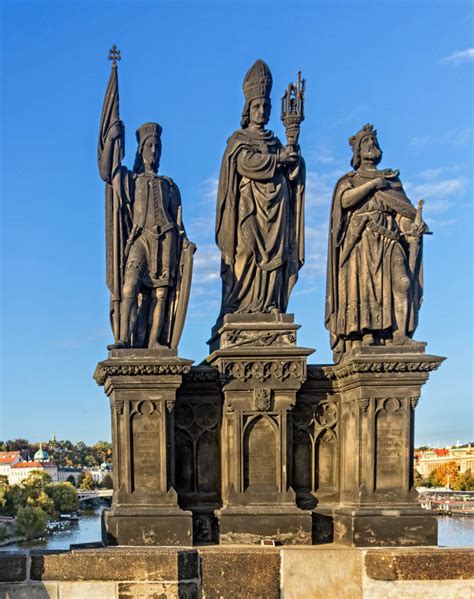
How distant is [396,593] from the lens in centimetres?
834

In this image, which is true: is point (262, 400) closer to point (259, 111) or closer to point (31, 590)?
point (31, 590)

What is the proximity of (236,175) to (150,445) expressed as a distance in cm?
332

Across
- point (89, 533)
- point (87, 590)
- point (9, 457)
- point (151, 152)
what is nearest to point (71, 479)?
point (9, 457)

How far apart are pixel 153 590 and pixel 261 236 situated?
4.10 metres

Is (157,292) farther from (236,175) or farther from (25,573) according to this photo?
(25,573)

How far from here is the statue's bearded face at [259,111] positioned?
10.0m

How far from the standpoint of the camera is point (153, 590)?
8.18m

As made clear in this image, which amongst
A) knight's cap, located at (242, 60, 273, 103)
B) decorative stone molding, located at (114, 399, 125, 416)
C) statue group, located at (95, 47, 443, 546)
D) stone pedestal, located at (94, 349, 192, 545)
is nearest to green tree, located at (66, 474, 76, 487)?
statue group, located at (95, 47, 443, 546)

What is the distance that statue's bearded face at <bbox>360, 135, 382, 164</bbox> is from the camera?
32.7 ft

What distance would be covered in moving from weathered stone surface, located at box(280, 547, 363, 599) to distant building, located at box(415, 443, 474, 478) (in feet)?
538

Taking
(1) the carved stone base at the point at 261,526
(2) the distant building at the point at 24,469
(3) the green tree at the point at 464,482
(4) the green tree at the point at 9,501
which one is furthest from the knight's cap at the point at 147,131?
(2) the distant building at the point at 24,469

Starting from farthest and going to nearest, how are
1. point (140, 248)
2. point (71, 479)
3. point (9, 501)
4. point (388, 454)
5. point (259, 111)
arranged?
1. point (71, 479)
2. point (9, 501)
3. point (259, 111)
4. point (140, 248)
5. point (388, 454)

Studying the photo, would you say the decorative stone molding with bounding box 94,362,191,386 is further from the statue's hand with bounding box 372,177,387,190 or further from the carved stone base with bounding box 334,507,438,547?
the statue's hand with bounding box 372,177,387,190

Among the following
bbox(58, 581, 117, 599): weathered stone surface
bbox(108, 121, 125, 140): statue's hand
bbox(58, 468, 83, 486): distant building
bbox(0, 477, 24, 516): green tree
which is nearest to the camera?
bbox(58, 581, 117, 599): weathered stone surface
